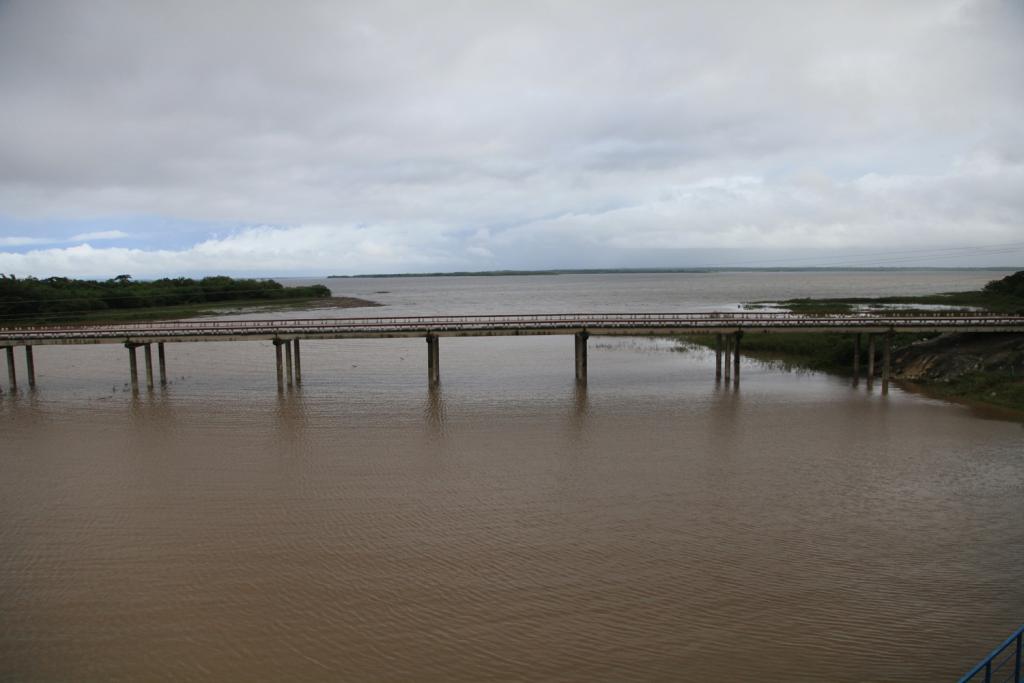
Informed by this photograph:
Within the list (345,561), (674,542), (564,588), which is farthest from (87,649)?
(674,542)

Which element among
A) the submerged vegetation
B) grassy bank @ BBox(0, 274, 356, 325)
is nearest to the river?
the submerged vegetation

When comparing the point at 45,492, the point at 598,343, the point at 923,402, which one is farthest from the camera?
the point at 598,343

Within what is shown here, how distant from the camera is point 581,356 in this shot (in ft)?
123

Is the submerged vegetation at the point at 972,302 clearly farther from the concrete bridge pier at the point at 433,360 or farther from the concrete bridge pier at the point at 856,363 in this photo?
the concrete bridge pier at the point at 433,360

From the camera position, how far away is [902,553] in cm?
1509

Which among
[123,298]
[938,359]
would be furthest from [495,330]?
[123,298]

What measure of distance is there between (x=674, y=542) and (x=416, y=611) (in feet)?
21.0

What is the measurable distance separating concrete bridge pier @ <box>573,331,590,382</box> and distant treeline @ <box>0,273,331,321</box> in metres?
69.7

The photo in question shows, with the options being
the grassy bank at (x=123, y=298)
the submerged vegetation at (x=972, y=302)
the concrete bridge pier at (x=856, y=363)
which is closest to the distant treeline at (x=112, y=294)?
the grassy bank at (x=123, y=298)

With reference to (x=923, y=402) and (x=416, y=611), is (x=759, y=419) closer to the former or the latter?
(x=923, y=402)

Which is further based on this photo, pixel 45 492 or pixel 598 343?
pixel 598 343

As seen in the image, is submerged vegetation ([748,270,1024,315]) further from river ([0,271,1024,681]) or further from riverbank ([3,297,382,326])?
riverbank ([3,297,382,326])

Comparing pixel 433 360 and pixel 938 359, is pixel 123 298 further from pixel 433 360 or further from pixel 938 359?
pixel 938 359

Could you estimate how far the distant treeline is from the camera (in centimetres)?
7931
